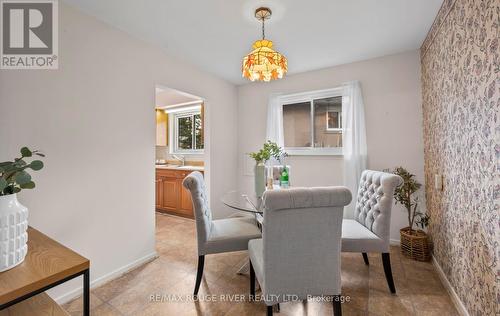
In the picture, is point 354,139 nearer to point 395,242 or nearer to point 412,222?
point 412,222

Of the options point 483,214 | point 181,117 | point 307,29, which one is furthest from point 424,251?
point 181,117

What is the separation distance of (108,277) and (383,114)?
3.50m

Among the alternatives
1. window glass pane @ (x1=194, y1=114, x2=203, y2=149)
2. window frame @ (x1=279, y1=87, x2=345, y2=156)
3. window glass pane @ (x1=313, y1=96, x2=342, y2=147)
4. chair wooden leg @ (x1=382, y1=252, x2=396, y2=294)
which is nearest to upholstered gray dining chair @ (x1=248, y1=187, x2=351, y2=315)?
chair wooden leg @ (x1=382, y1=252, x2=396, y2=294)

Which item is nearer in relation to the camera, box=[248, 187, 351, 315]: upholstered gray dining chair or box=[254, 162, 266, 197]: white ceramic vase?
box=[248, 187, 351, 315]: upholstered gray dining chair

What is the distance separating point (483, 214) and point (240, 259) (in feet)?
6.56

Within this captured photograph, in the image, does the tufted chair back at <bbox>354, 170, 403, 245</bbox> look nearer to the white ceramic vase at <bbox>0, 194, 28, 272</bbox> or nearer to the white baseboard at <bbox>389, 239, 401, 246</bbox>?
the white baseboard at <bbox>389, 239, 401, 246</bbox>

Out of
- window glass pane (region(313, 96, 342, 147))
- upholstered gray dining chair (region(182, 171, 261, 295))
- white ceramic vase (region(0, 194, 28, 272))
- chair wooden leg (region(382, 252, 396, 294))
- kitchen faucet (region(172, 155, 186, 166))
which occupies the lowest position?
chair wooden leg (region(382, 252, 396, 294))

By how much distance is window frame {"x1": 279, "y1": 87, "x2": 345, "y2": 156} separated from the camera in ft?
10.1

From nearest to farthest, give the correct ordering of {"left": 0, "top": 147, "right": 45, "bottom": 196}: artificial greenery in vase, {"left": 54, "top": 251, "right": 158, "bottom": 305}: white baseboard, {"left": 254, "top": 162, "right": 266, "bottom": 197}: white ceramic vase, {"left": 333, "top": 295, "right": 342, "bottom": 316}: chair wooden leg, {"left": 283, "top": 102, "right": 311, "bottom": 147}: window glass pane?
1. {"left": 0, "top": 147, "right": 45, "bottom": 196}: artificial greenery in vase
2. {"left": 333, "top": 295, "right": 342, "bottom": 316}: chair wooden leg
3. {"left": 54, "top": 251, "right": 158, "bottom": 305}: white baseboard
4. {"left": 254, "top": 162, "right": 266, "bottom": 197}: white ceramic vase
5. {"left": 283, "top": 102, "right": 311, "bottom": 147}: window glass pane

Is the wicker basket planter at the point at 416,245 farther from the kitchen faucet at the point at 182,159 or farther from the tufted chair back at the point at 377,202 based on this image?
the kitchen faucet at the point at 182,159

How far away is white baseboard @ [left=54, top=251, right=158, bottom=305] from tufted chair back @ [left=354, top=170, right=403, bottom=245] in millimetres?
2245

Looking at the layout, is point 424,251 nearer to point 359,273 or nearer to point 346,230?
point 359,273

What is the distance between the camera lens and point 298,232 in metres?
1.19

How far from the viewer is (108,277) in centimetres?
199
